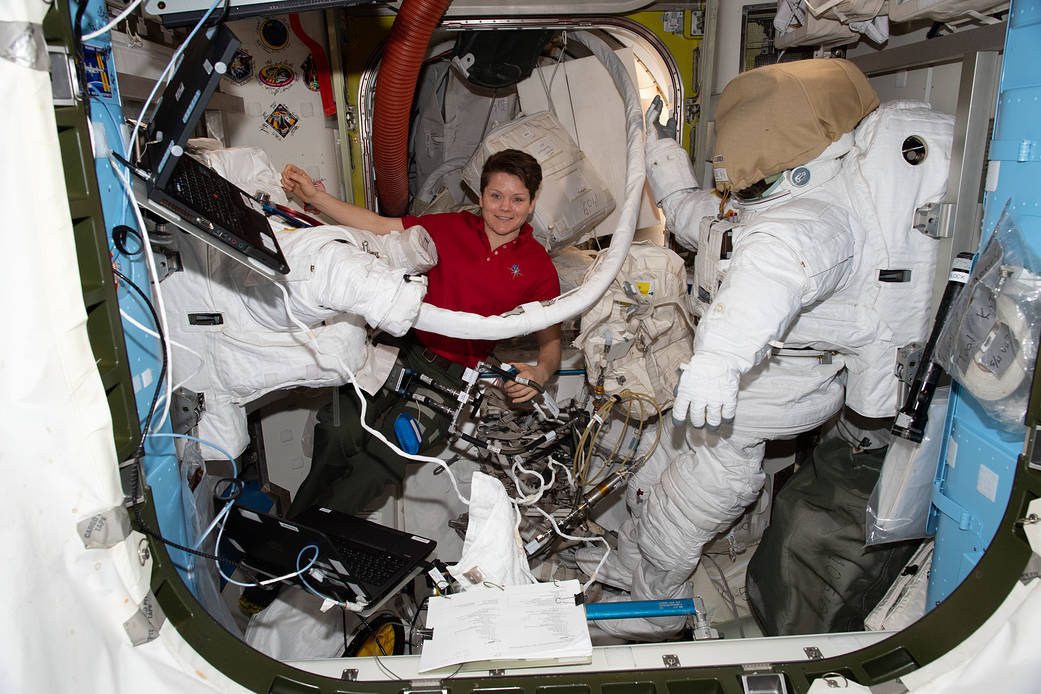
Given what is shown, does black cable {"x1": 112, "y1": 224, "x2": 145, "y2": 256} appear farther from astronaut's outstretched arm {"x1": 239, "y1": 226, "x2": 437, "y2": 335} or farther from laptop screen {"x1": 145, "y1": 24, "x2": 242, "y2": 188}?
astronaut's outstretched arm {"x1": 239, "y1": 226, "x2": 437, "y2": 335}

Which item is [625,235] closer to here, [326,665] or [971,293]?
[971,293]

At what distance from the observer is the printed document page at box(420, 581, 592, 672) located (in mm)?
1584

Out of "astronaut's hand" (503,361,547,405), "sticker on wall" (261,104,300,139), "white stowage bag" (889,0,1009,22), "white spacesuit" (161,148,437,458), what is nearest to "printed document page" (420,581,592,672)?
"white spacesuit" (161,148,437,458)

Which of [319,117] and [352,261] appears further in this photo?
[319,117]

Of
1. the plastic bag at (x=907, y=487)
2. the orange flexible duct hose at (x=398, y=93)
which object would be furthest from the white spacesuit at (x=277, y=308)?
the plastic bag at (x=907, y=487)

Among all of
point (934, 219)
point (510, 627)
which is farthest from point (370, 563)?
point (934, 219)

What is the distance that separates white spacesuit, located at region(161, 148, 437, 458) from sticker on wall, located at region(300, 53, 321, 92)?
3.28ft

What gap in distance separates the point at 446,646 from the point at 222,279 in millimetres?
1374

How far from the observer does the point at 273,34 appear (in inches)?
124

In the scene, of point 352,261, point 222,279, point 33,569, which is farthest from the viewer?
point 222,279

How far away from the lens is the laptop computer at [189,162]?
1.46 m

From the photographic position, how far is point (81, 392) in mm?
1241

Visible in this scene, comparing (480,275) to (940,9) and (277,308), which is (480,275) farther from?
(940,9)

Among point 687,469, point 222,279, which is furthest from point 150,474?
point 687,469
